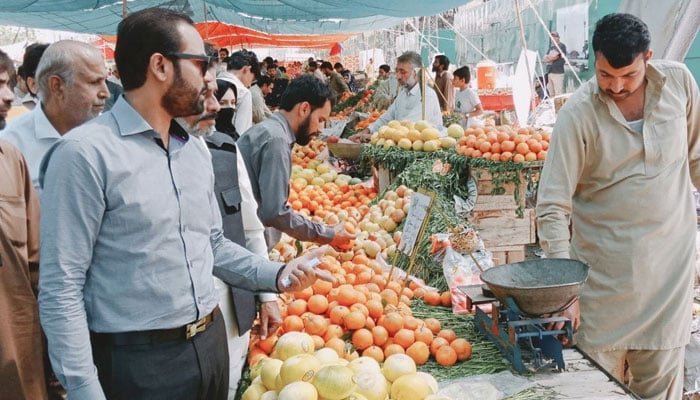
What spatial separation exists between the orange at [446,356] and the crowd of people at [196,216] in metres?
0.55

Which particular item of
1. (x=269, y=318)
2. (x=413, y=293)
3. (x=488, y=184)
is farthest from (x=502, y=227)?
(x=269, y=318)

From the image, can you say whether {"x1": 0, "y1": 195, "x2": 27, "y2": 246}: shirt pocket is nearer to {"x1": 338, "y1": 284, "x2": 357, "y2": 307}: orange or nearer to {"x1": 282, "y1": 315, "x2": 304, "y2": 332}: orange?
{"x1": 282, "y1": 315, "x2": 304, "y2": 332}: orange

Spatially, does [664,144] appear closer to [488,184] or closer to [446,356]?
[446,356]

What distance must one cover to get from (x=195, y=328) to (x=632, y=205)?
6.19 ft

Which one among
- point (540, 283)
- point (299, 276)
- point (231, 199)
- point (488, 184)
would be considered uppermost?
point (231, 199)

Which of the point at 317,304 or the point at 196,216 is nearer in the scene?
the point at 196,216

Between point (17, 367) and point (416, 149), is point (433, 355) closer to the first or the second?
point (17, 367)

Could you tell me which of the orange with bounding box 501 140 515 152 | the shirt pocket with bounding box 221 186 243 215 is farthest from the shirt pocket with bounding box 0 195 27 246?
the orange with bounding box 501 140 515 152

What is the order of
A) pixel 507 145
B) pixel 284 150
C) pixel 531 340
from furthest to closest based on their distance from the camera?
pixel 507 145 < pixel 284 150 < pixel 531 340

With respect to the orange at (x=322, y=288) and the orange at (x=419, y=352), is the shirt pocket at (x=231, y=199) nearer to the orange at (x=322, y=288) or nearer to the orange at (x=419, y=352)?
the orange at (x=322, y=288)

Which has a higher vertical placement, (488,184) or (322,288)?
(488,184)

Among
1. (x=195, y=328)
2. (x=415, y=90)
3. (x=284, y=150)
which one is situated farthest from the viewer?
(x=415, y=90)

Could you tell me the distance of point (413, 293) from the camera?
3570 millimetres

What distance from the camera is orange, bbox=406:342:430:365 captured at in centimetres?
274
